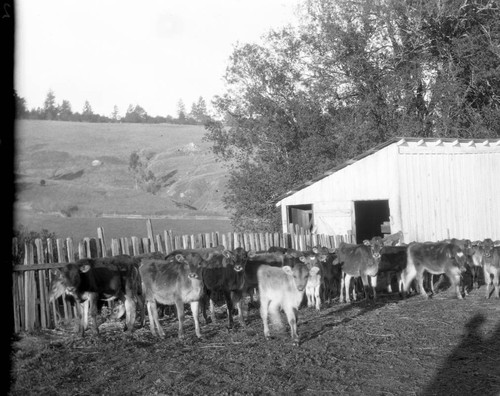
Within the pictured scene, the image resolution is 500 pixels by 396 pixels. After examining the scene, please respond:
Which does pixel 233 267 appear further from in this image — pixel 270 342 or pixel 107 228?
pixel 107 228

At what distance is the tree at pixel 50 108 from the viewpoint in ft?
459

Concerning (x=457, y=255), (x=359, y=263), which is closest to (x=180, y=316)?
(x=359, y=263)

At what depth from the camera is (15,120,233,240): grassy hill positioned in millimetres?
56312

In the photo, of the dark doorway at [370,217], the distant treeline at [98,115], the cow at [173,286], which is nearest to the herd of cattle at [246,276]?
the cow at [173,286]

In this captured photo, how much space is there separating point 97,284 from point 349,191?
12.8 m

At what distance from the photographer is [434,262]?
16.5 metres

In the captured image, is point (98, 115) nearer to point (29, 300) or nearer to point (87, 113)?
point (87, 113)

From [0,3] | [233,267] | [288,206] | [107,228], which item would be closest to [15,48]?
[0,3]

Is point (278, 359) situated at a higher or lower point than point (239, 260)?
lower

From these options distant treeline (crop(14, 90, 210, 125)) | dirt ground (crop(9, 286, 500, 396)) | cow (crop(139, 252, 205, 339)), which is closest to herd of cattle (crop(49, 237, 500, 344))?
cow (crop(139, 252, 205, 339))

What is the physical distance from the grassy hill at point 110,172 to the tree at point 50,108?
13.9 m

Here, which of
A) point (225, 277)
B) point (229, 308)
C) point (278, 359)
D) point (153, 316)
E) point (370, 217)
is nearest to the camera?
point (278, 359)

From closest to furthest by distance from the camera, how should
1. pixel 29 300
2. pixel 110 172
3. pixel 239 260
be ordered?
pixel 29 300
pixel 239 260
pixel 110 172

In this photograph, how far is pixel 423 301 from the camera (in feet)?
51.9
